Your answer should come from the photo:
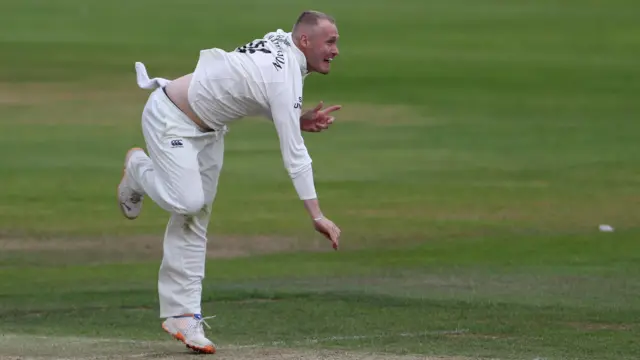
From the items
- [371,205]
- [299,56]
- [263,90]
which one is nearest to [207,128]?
[263,90]

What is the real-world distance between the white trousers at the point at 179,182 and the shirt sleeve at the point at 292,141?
65cm

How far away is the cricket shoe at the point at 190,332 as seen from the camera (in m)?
8.66

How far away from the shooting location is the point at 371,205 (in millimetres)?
16594

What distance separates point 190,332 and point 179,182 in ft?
3.06

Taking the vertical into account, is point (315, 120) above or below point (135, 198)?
above

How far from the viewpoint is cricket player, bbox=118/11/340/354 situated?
8141mm

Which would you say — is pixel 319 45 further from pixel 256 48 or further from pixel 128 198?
pixel 128 198

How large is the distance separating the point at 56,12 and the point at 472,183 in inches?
839

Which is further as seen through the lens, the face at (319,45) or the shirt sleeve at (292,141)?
the face at (319,45)

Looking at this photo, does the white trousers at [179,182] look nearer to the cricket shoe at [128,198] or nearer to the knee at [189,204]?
the knee at [189,204]

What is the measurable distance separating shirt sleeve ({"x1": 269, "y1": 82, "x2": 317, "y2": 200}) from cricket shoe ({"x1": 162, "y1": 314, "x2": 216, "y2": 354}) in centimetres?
116

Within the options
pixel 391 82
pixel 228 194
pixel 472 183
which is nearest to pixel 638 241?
pixel 472 183

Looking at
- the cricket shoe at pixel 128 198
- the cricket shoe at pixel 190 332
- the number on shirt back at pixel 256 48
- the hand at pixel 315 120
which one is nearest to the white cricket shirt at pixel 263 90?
the number on shirt back at pixel 256 48

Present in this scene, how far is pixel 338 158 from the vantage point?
19859 mm
